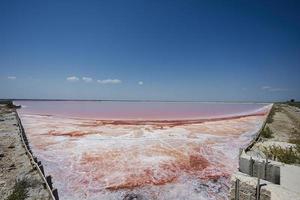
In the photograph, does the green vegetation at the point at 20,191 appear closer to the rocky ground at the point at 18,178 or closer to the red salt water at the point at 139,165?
the rocky ground at the point at 18,178

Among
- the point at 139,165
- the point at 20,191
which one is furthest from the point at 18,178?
the point at 139,165

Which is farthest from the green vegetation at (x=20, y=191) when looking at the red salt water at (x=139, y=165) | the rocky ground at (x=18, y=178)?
the red salt water at (x=139, y=165)

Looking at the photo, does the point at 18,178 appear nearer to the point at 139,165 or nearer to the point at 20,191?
the point at 20,191

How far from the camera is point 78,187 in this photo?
862cm

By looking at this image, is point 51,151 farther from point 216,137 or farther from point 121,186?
point 216,137

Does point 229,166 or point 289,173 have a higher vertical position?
point 289,173

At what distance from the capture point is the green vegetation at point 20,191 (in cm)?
701

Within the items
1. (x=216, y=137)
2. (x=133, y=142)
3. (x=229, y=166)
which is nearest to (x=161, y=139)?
(x=133, y=142)

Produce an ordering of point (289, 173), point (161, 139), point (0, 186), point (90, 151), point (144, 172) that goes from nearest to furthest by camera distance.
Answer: point (289, 173) < point (0, 186) < point (144, 172) < point (90, 151) < point (161, 139)

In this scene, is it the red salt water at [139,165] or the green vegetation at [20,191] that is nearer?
the green vegetation at [20,191]

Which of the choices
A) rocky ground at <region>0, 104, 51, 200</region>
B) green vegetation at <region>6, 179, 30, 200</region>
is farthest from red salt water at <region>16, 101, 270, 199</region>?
green vegetation at <region>6, 179, 30, 200</region>

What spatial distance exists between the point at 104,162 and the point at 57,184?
2981mm

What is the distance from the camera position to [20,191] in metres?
7.36

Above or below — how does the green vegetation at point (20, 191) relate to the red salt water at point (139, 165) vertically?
above
